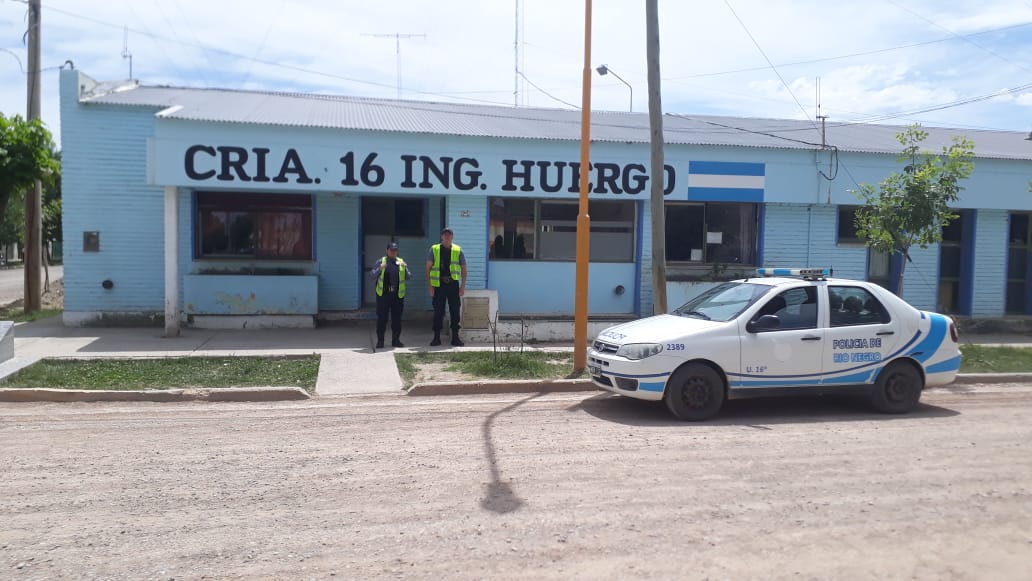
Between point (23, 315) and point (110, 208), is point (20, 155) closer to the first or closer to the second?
point (110, 208)

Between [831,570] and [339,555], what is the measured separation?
276cm

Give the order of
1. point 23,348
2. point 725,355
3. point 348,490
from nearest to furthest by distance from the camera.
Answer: point 348,490, point 725,355, point 23,348

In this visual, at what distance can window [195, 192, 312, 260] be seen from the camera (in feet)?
50.6

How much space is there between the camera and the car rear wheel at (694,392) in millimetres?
8070

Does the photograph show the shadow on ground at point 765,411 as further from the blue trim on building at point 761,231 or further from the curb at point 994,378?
the blue trim on building at point 761,231

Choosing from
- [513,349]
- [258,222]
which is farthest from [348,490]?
[258,222]

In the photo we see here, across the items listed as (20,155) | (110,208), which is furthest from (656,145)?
(20,155)

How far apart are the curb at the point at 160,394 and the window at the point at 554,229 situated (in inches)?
250

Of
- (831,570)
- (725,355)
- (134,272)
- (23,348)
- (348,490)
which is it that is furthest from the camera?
(134,272)

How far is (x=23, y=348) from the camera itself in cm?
1207

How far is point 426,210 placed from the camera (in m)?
16.3

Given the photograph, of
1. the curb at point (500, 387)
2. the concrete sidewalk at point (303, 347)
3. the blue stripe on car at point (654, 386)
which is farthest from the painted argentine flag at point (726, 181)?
the blue stripe on car at point (654, 386)

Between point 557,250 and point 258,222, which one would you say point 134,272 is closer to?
point 258,222

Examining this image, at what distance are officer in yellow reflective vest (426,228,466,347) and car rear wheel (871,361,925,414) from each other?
6.62 meters
